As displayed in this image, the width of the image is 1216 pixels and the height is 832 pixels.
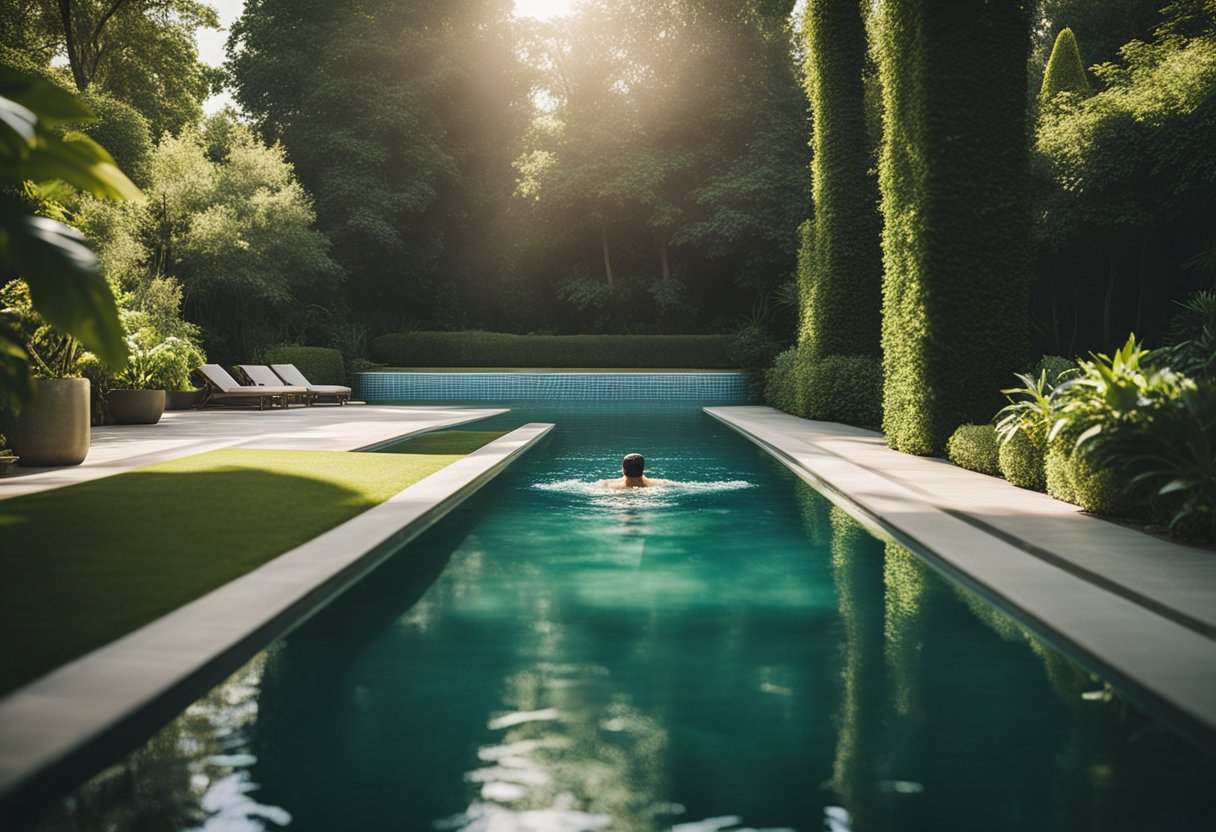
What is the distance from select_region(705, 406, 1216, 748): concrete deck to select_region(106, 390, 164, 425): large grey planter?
12.1 meters

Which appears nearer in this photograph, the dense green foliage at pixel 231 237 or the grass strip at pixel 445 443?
the grass strip at pixel 445 443

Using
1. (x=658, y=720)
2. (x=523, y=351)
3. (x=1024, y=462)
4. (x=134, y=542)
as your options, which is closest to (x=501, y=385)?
(x=523, y=351)

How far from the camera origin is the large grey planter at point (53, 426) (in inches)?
430

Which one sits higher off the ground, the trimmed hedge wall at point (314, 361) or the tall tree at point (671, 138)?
the tall tree at point (671, 138)

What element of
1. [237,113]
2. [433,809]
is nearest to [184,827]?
[433,809]

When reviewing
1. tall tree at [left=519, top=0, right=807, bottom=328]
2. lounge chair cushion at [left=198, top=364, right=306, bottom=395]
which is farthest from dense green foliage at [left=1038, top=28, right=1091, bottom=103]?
lounge chair cushion at [left=198, top=364, right=306, bottom=395]

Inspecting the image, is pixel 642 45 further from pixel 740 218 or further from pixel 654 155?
pixel 740 218

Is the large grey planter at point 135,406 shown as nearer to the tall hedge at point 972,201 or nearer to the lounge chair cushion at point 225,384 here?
the lounge chair cushion at point 225,384

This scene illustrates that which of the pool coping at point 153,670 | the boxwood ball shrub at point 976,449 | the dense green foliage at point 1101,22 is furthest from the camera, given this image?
the dense green foliage at point 1101,22

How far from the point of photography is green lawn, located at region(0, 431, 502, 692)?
15.5ft

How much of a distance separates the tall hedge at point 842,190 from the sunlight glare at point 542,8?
20044mm

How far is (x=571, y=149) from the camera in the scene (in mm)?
36906

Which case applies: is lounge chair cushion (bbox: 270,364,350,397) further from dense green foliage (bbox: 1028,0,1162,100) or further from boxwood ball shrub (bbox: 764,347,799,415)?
dense green foliage (bbox: 1028,0,1162,100)

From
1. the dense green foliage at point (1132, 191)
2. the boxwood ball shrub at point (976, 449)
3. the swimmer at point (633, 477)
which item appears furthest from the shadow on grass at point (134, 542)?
the dense green foliage at point (1132, 191)
